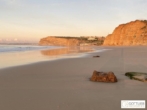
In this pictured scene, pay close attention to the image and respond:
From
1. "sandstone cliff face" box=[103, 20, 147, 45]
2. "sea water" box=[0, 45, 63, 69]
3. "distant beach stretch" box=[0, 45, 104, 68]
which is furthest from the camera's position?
"sandstone cliff face" box=[103, 20, 147, 45]

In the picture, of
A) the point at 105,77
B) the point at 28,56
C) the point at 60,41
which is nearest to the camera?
the point at 105,77

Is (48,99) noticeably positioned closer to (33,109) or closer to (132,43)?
(33,109)

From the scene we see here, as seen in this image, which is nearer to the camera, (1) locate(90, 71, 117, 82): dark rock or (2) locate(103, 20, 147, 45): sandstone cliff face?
(1) locate(90, 71, 117, 82): dark rock

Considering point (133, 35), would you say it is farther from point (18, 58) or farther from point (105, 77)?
point (105, 77)

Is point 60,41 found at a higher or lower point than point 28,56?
higher

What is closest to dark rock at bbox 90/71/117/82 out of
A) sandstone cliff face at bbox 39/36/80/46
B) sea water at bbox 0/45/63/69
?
sea water at bbox 0/45/63/69

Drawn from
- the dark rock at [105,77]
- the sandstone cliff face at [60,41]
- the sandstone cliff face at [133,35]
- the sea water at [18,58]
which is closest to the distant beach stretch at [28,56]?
the sea water at [18,58]

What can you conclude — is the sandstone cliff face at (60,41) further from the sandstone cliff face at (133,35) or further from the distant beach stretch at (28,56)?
the distant beach stretch at (28,56)

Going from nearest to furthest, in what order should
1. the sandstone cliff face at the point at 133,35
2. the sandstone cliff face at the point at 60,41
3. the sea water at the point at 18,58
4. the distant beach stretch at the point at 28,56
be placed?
the sea water at the point at 18,58 < the distant beach stretch at the point at 28,56 < the sandstone cliff face at the point at 133,35 < the sandstone cliff face at the point at 60,41

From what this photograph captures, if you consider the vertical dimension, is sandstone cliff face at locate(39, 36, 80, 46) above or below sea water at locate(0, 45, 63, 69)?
above

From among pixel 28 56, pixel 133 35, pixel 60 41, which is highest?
pixel 133 35

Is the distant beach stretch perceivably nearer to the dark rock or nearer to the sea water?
the sea water

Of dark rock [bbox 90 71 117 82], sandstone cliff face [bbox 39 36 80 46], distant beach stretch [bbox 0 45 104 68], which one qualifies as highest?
sandstone cliff face [bbox 39 36 80 46]

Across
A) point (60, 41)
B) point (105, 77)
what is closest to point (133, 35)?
point (105, 77)
